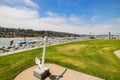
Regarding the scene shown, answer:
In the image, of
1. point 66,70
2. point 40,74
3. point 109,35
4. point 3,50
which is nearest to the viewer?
point 40,74

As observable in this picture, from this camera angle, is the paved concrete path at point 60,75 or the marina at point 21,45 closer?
the paved concrete path at point 60,75

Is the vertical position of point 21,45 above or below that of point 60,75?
above

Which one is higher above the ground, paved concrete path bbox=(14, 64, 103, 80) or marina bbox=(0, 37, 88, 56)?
marina bbox=(0, 37, 88, 56)

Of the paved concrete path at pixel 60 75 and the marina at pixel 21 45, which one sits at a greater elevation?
the marina at pixel 21 45

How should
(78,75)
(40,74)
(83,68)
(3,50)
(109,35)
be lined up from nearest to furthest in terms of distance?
(40,74)
(78,75)
(83,68)
(3,50)
(109,35)

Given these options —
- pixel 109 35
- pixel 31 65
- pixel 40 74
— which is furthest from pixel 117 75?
pixel 109 35

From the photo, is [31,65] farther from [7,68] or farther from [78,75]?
[78,75]

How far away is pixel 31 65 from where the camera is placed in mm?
11867

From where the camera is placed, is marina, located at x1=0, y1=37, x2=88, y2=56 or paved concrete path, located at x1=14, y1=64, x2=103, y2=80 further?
marina, located at x1=0, y1=37, x2=88, y2=56

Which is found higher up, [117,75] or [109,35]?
[109,35]

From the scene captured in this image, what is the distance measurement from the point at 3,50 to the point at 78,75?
55.1 ft

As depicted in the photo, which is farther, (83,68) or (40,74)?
(83,68)

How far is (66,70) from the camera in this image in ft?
35.3

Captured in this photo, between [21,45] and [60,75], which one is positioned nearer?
[60,75]
